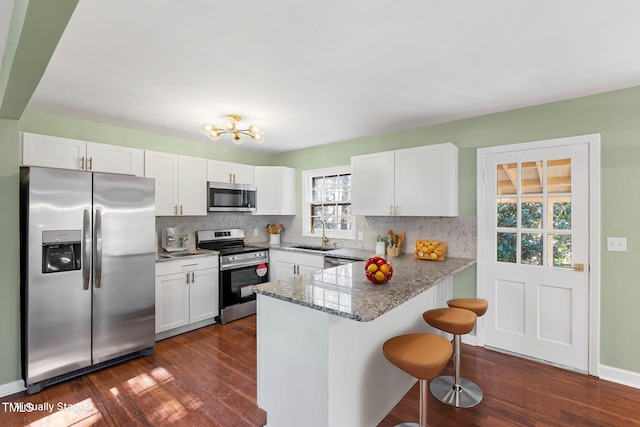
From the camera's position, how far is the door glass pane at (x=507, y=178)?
3029 millimetres

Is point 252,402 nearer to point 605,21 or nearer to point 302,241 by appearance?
point 302,241

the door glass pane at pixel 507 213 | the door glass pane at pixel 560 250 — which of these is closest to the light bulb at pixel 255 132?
the door glass pane at pixel 507 213

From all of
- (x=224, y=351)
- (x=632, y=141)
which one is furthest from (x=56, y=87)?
(x=632, y=141)

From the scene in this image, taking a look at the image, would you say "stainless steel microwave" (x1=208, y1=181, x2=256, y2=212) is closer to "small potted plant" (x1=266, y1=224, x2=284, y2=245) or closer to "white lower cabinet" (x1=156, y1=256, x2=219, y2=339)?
"small potted plant" (x1=266, y1=224, x2=284, y2=245)

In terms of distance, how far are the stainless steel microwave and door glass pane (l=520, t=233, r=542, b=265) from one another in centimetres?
344

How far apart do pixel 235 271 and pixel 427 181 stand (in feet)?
8.65

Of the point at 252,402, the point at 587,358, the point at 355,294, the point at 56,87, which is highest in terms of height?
the point at 56,87

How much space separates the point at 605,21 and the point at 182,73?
8.54 ft

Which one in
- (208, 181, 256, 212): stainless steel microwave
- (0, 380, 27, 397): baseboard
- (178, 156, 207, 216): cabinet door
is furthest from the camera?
(208, 181, 256, 212): stainless steel microwave

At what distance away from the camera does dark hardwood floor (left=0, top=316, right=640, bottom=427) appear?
211cm

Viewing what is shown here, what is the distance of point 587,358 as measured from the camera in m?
2.67

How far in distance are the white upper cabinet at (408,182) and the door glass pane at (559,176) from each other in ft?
2.64

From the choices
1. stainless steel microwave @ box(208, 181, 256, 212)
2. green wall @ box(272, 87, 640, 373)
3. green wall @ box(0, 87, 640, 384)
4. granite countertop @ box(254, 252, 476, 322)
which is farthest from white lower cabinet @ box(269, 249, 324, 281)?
green wall @ box(272, 87, 640, 373)

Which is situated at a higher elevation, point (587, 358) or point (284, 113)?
point (284, 113)
